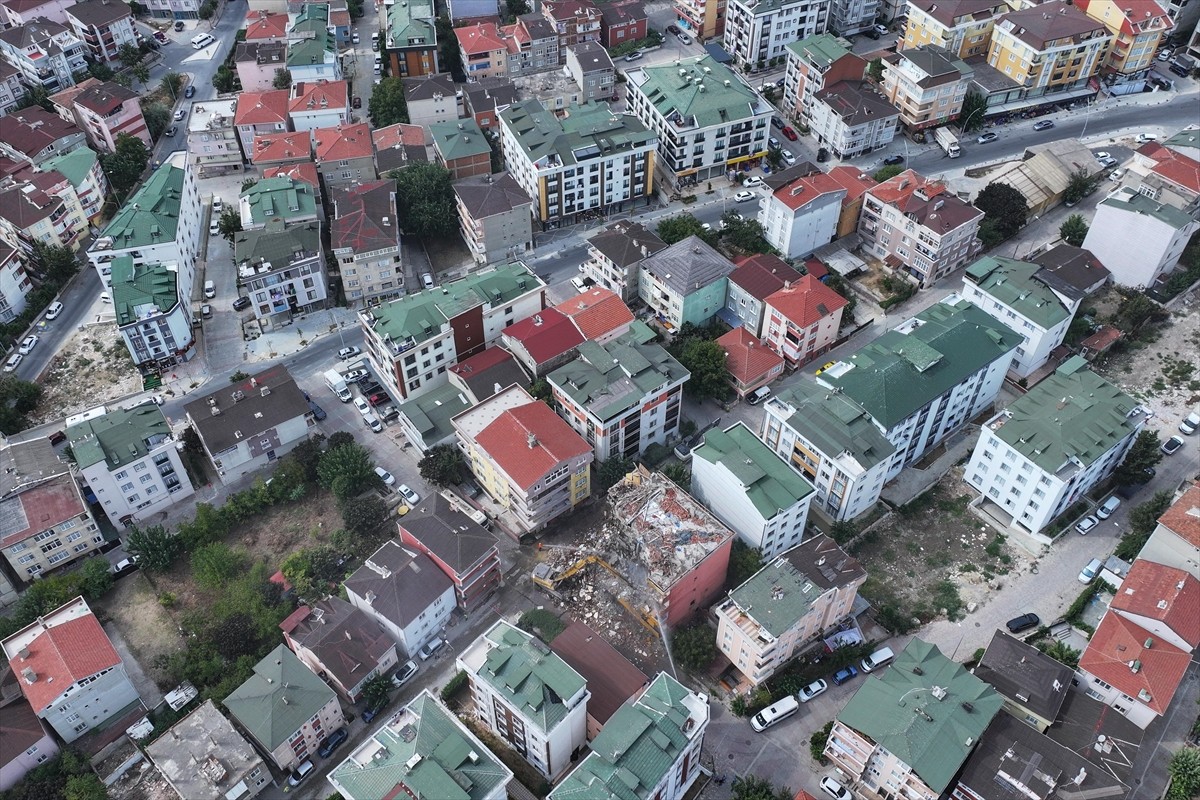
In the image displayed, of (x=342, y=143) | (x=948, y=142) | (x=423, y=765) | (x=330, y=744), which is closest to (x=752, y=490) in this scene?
(x=423, y=765)

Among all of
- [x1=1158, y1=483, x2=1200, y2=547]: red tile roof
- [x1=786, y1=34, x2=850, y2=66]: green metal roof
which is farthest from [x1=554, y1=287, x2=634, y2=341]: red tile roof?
[x1=1158, y1=483, x2=1200, y2=547]: red tile roof

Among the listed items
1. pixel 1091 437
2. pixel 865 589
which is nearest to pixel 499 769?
pixel 865 589

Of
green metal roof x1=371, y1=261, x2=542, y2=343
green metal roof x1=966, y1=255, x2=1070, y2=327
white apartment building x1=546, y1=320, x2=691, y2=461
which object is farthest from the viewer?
green metal roof x1=966, y1=255, x2=1070, y2=327

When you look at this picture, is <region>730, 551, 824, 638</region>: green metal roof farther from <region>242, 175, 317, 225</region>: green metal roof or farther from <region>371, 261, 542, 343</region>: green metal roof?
<region>242, 175, 317, 225</region>: green metal roof

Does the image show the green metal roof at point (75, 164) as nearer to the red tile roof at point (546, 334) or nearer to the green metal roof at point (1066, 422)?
the red tile roof at point (546, 334)

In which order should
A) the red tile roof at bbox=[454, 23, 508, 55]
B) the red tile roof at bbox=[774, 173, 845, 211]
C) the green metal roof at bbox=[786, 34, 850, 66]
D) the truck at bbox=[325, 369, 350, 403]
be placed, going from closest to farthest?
the truck at bbox=[325, 369, 350, 403]
the red tile roof at bbox=[774, 173, 845, 211]
the green metal roof at bbox=[786, 34, 850, 66]
the red tile roof at bbox=[454, 23, 508, 55]

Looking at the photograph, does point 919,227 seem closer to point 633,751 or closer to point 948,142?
point 948,142

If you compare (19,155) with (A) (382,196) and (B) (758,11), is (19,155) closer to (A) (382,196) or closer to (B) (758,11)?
(A) (382,196)
